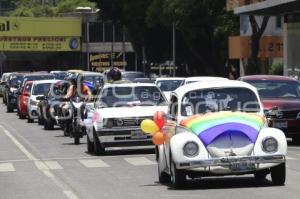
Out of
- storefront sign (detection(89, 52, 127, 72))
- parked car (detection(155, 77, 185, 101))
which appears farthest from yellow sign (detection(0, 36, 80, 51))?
parked car (detection(155, 77, 185, 101))

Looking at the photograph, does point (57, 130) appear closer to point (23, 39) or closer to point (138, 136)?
point (138, 136)

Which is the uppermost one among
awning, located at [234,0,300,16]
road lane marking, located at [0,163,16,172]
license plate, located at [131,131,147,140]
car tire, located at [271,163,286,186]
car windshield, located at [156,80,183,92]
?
awning, located at [234,0,300,16]

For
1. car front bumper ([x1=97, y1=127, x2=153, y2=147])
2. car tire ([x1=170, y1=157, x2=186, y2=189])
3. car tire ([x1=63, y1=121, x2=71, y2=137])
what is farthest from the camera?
car tire ([x1=63, y1=121, x2=71, y2=137])

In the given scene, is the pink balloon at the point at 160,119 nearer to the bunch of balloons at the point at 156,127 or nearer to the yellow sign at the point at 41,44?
the bunch of balloons at the point at 156,127

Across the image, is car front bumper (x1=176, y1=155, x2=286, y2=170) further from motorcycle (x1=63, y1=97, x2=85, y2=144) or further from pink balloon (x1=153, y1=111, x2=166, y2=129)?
motorcycle (x1=63, y1=97, x2=85, y2=144)

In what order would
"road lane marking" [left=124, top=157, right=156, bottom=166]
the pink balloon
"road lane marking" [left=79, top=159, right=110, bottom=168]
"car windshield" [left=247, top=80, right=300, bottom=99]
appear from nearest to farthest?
the pink balloon
"road lane marking" [left=79, top=159, right=110, bottom=168]
"road lane marking" [left=124, top=157, right=156, bottom=166]
"car windshield" [left=247, top=80, right=300, bottom=99]

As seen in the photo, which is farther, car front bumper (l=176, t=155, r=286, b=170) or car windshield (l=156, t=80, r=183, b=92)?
car windshield (l=156, t=80, r=183, b=92)

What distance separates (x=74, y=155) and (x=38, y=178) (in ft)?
17.0

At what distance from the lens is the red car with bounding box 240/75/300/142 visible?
76.4ft

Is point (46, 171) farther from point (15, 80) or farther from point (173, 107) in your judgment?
point (15, 80)

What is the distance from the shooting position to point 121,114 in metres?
21.8

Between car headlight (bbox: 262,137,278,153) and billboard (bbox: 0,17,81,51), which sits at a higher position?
billboard (bbox: 0,17,81,51)

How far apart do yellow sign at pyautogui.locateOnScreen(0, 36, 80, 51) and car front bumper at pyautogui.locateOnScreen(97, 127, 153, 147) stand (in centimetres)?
7542

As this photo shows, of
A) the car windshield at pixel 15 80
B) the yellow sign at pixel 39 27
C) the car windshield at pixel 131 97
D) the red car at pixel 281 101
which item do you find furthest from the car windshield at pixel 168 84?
the yellow sign at pixel 39 27
